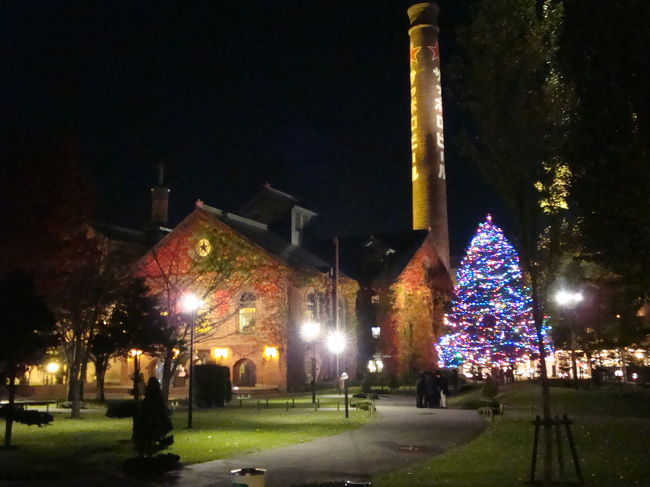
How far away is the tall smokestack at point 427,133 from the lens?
61.5m

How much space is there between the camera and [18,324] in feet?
53.3

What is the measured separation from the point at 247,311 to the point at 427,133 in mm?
28395

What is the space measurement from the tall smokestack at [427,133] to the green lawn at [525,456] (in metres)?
39.1

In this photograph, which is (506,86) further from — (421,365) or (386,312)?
(421,365)

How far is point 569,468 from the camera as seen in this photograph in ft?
39.8

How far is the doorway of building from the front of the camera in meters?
44.4

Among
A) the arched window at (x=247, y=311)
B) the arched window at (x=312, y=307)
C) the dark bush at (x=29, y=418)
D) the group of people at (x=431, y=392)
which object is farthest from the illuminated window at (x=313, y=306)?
the dark bush at (x=29, y=418)

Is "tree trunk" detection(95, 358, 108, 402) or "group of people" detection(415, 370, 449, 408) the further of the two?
"tree trunk" detection(95, 358, 108, 402)

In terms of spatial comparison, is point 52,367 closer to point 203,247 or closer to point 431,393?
point 203,247

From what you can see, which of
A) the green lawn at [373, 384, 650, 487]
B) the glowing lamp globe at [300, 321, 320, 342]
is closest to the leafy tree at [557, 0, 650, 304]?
the green lawn at [373, 384, 650, 487]

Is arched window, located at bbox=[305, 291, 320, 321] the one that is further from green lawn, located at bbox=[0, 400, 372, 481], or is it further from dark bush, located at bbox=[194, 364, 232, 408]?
green lawn, located at bbox=[0, 400, 372, 481]

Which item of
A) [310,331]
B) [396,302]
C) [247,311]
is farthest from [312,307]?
[396,302]

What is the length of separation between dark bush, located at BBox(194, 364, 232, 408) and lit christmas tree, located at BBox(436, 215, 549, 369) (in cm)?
1864

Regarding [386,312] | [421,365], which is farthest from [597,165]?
[421,365]
